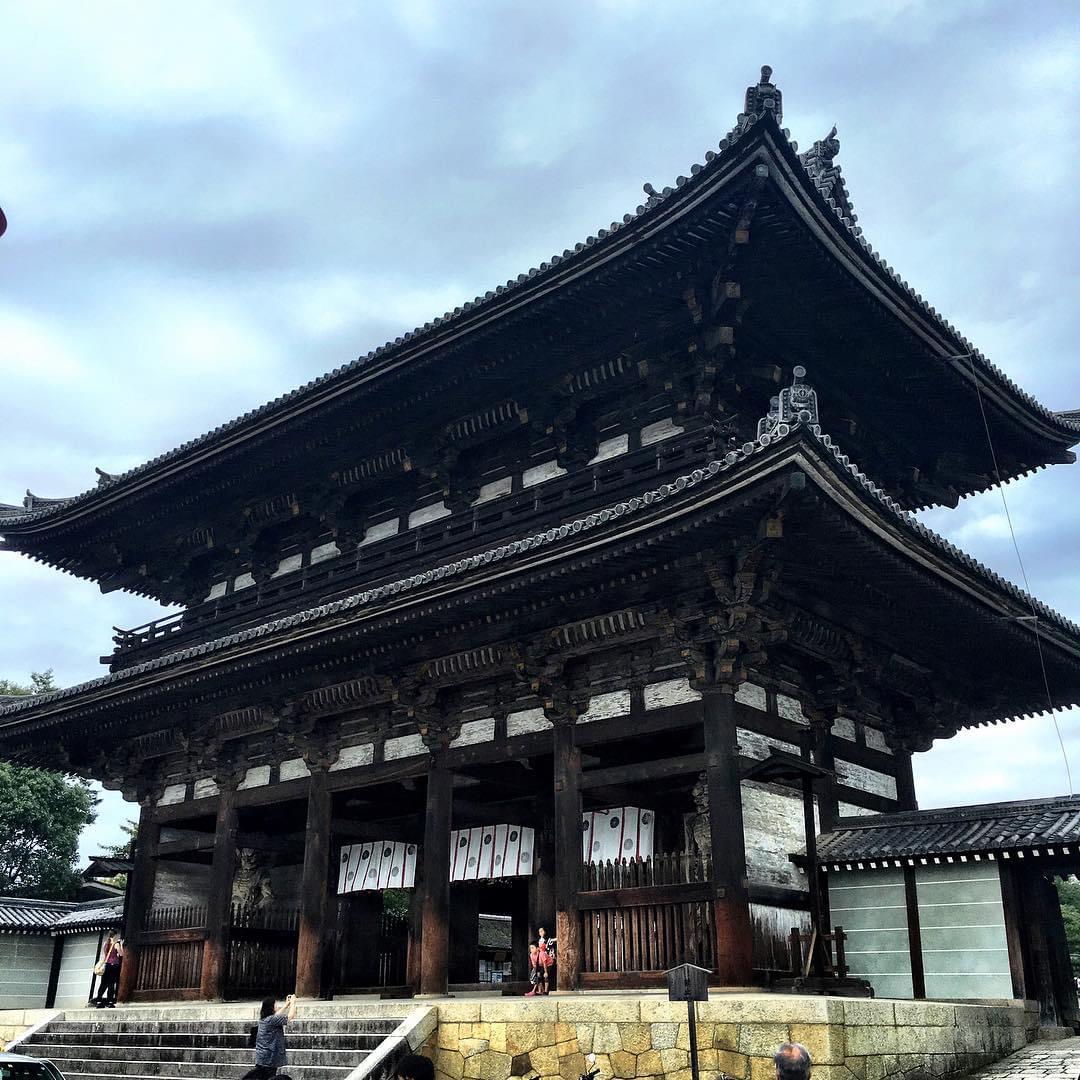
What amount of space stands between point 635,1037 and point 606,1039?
0.34 meters

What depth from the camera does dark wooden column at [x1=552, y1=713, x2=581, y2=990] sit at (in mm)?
13312

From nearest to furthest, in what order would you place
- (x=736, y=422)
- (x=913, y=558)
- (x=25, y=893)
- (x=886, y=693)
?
(x=913, y=558), (x=736, y=422), (x=886, y=693), (x=25, y=893)

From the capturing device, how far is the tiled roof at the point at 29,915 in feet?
84.2

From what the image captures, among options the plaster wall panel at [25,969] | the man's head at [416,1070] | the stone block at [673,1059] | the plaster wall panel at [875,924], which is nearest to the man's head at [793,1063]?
the man's head at [416,1070]

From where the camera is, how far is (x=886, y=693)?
54.5 feet

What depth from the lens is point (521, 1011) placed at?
462 inches

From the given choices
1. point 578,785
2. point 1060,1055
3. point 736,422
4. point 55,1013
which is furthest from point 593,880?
point 55,1013

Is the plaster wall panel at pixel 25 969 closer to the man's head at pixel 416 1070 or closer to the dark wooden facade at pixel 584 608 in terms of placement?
the dark wooden facade at pixel 584 608

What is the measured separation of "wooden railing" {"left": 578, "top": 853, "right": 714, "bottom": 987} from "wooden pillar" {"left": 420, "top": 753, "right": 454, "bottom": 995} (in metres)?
2.47

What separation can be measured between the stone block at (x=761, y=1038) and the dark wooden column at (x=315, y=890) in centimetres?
797

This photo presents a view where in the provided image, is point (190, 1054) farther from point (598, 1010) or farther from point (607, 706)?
point (607, 706)

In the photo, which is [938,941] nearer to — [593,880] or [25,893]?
[593,880]

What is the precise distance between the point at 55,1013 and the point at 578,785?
30.1 feet

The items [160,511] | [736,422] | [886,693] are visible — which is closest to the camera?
[736,422]
